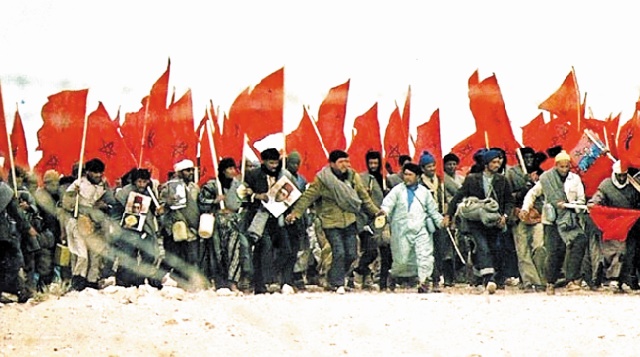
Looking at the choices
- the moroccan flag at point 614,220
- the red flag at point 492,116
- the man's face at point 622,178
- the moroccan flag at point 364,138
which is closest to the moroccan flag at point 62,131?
the moroccan flag at point 364,138

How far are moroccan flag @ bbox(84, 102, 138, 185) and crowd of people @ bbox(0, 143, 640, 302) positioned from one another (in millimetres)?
879

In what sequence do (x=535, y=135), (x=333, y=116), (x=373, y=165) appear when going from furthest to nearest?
1. (x=535, y=135)
2. (x=333, y=116)
3. (x=373, y=165)

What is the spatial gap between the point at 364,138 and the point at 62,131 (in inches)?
133

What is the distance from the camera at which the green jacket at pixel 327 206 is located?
1316 centimetres

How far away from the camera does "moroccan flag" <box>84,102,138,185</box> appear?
15180 millimetres

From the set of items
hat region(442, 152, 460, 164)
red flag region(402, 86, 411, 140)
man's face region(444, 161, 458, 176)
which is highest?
red flag region(402, 86, 411, 140)

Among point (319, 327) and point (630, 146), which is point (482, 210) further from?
point (319, 327)

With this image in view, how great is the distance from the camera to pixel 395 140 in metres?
16.1

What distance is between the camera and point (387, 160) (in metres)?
15.9

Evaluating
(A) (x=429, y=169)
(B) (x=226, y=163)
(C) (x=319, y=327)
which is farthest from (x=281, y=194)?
(C) (x=319, y=327)

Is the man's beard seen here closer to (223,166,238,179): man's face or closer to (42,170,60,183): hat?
(223,166,238,179): man's face

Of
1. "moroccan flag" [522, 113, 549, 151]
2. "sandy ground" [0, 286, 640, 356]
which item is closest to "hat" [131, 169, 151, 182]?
"sandy ground" [0, 286, 640, 356]

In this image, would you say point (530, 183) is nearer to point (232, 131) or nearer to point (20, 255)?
point (232, 131)

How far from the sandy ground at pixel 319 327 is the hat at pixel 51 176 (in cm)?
297
